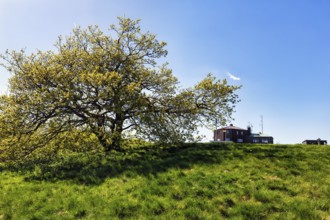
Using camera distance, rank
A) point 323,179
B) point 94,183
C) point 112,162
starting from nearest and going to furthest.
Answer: point 323,179, point 94,183, point 112,162

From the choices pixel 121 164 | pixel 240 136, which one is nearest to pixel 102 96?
pixel 121 164

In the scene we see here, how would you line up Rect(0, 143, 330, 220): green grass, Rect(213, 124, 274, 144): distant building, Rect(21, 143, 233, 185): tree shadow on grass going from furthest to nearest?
Rect(213, 124, 274, 144): distant building → Rect(21, 143, 233, 185): tree shadow on grass → Rect(0, 143, 330, 220): green grass

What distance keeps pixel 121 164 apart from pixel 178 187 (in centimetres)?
647

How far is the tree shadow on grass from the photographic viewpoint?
16.9 m

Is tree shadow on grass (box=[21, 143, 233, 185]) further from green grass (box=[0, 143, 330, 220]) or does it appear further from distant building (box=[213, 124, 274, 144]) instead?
distant building (box=[213, 124, 274, 144])

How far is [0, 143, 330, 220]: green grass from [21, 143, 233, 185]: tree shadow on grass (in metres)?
0.06

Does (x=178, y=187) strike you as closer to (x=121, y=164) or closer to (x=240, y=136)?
(x=121, y=164)

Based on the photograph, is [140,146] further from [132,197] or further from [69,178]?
[132,197]

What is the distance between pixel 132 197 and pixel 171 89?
48.0 ft

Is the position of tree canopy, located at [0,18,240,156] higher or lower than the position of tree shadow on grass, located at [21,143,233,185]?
higher

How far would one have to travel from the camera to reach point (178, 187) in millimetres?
13625

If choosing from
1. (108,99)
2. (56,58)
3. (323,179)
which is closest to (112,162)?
(108,99)

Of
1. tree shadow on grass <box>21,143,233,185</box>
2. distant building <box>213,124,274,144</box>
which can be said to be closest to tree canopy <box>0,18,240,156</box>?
tree shadow on grass <box>21,143,233,185</box>

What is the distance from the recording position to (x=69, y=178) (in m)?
17.0
